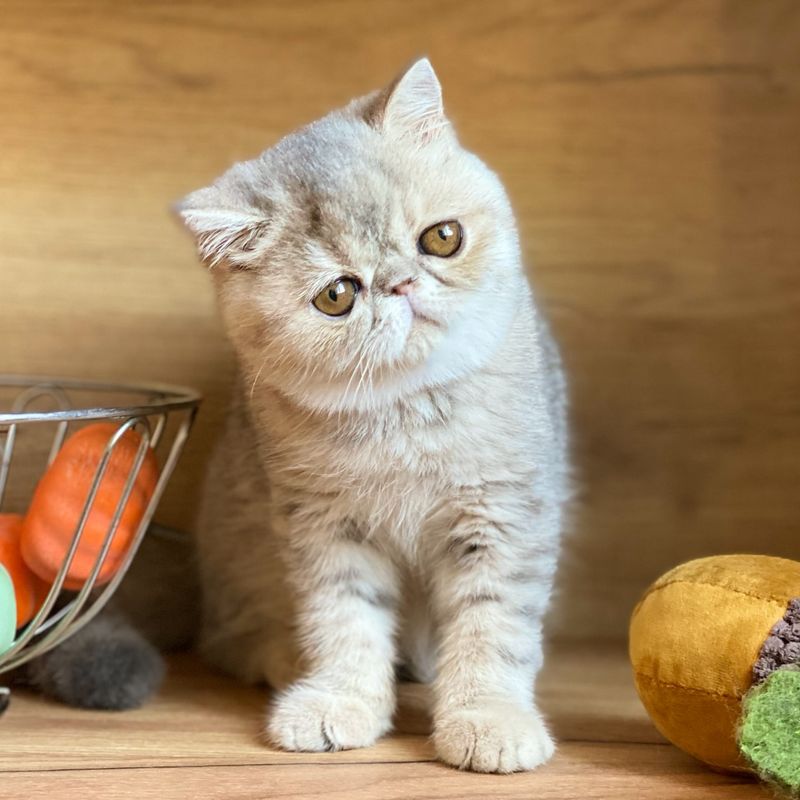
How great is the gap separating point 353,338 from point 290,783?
0.42 m

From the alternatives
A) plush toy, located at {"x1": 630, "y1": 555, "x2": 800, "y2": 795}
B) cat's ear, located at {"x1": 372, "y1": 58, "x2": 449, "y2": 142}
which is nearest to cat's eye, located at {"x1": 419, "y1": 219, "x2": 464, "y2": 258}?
cat's ear, located at {"x1": 372, "y1": 58, "x2": 449, "y2": 142}

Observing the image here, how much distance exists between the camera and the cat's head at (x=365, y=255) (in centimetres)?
103

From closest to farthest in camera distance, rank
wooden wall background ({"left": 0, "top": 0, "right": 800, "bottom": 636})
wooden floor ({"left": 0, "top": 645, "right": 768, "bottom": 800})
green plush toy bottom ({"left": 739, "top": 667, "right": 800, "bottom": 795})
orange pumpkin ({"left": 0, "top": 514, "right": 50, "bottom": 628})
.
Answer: green plush toy bottom ({"left": 739, "top": 667, "right": 800, "bottom": 795})
wooden floor ({"left": 0, "top": 645, "right": 768, "bottom": 800})
orange pumpkin ({"left": 0, "top": 514, "right": 50, "bottom": 628})
wooden wall background ({"left": 0, "top": 0, "right": 800, "bottom": 636})

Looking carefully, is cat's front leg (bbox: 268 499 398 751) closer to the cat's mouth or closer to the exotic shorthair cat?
the exotic shorthair cat

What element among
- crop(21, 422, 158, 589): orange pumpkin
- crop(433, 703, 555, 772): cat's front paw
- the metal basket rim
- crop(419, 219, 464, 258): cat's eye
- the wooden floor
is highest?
crop(419, 219, 464, 258): cat's eye

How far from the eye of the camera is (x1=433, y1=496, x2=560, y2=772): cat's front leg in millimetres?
1092

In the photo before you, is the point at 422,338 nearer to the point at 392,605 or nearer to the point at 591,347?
the point at 392,605

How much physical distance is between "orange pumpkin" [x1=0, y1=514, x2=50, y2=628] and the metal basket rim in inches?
5.5

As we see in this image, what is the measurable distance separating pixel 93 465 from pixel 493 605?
0.47 metres

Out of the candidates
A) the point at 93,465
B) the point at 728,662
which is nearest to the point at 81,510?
the point at 93,465

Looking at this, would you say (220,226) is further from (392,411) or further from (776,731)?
(776,731)

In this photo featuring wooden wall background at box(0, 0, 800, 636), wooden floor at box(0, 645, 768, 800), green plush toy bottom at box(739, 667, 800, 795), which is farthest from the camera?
wooden wall background at box(0, 0, 800, 636)

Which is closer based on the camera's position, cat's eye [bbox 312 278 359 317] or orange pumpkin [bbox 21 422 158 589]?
cat's eye [bbox 312 278 359 317]

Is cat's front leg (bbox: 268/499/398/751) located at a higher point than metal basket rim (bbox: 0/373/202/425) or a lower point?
lower
